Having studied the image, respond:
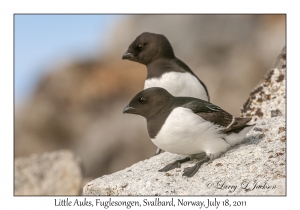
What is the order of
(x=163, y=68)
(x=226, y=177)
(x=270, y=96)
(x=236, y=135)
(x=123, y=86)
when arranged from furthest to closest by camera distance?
1. (x=123, y=86)
2. (x=270, y=96)
3. (x=163, y=68)
4. (x=236, y=135)
5. (x=226, y=177)

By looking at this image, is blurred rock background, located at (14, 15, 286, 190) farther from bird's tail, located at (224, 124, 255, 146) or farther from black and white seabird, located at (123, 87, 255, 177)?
black and white seabird, located at (123, 87, 255, 177)

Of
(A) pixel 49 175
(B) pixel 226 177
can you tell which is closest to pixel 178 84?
(B) pixel 226 177

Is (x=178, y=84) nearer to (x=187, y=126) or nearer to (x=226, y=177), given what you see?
(x=187, y=126)

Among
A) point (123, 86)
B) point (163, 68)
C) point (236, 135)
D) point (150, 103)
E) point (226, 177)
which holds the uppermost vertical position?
point (123, 86)

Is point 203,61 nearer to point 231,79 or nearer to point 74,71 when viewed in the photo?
point 231,79

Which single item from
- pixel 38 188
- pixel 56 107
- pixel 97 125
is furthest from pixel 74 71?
pixel 38 188

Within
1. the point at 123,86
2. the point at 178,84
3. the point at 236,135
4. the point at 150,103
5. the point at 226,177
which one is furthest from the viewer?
the point at 123,86
